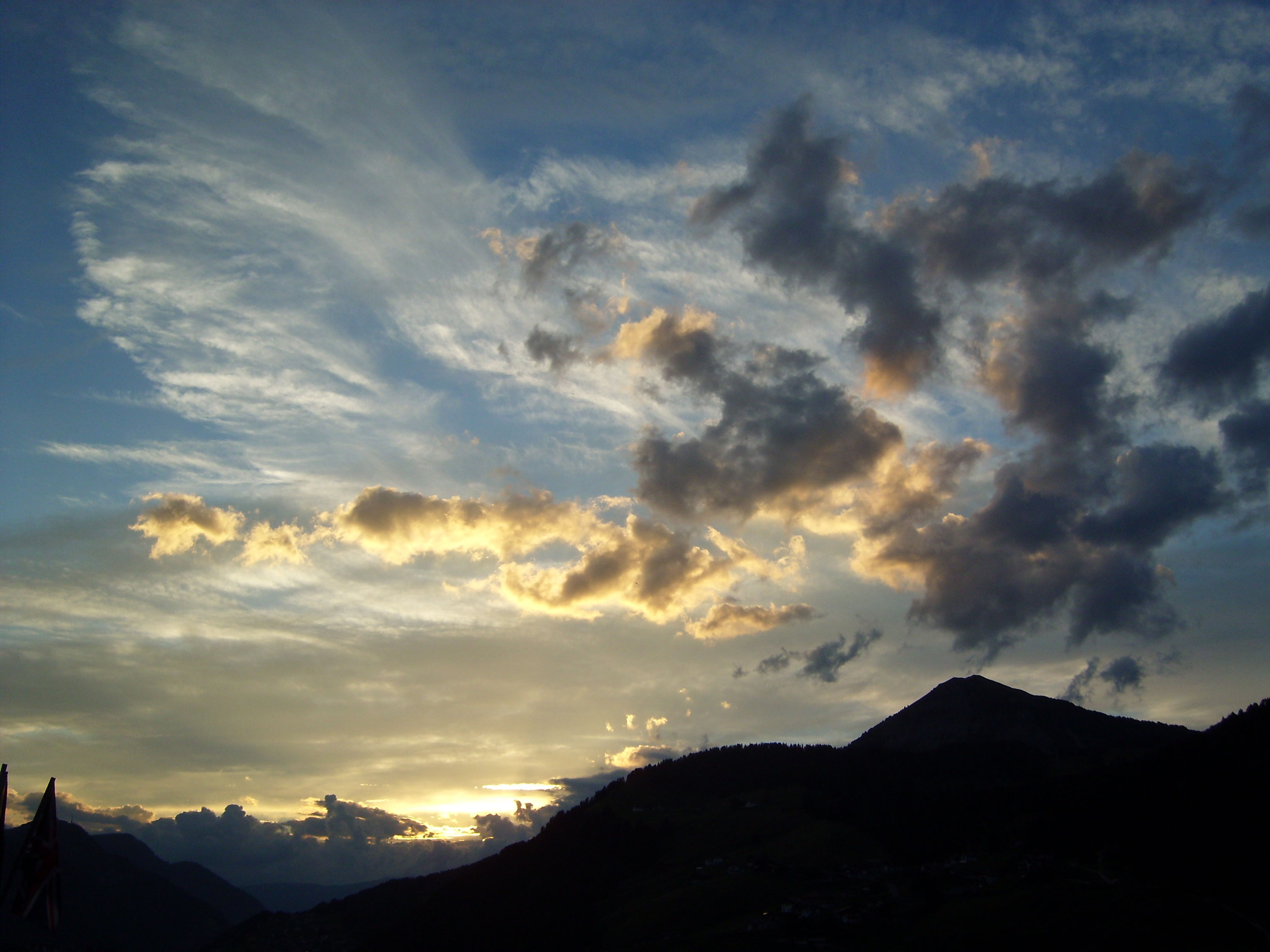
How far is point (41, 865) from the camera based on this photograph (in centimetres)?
4100

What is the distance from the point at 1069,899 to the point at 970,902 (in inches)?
882

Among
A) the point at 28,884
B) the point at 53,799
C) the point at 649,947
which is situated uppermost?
the point at 53,799

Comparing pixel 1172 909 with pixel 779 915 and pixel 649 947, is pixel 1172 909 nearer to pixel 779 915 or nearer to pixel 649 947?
Result: pixel 779 915

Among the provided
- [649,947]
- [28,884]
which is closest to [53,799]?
[28,884]

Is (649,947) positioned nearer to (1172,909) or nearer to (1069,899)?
(1069,899)

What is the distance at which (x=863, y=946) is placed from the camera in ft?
572

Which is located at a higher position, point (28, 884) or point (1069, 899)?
point (28, 884)

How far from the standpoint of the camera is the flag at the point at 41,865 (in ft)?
133

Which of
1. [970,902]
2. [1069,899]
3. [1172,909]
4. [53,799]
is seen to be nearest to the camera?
[53,799]

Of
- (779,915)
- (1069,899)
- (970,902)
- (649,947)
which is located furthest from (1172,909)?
(649,947)

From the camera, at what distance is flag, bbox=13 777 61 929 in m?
40.6

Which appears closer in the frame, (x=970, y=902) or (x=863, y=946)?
(x=863, y=946)

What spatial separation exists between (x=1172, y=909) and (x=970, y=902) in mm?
41068

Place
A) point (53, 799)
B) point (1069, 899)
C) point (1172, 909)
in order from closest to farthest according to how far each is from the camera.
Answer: point (53, 799), point (1172, 909), point (1069, 899)
